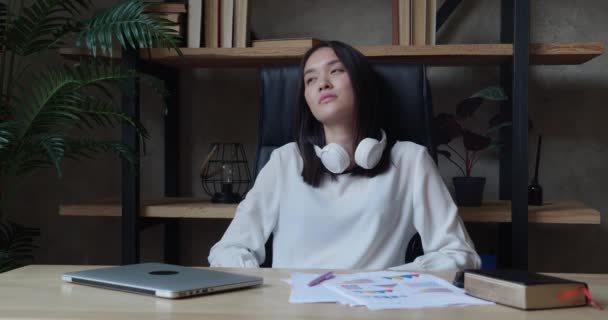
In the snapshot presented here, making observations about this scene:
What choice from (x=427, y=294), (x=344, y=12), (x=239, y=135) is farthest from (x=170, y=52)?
(x=427, y=294)

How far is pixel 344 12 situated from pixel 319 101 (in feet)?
3.39

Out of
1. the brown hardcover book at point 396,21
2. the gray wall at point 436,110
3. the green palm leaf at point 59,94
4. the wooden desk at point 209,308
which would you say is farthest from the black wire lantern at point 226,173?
the wooden desk at point 209,308

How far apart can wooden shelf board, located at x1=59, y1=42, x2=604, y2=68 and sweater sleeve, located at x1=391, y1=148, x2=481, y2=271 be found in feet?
1.93

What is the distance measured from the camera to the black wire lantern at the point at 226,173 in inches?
97.2

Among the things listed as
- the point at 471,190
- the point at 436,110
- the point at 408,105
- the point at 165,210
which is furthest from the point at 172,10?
the point at 471,190

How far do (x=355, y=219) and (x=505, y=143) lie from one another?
100cm

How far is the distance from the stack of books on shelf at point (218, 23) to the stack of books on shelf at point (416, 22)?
1.71ft

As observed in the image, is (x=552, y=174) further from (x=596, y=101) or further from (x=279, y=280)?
(x=279, y=280)

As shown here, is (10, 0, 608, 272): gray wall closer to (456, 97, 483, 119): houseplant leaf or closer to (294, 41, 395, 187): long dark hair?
(456, 97, 483, 119): houseplant leaf

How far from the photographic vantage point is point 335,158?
1719 millimetres

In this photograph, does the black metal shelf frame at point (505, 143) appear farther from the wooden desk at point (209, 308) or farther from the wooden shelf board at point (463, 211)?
the wooden desk at point (209, 308)

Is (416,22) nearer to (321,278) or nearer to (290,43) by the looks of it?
(290,43)

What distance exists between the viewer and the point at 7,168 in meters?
2.17

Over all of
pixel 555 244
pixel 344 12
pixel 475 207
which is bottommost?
pixel 555 244
